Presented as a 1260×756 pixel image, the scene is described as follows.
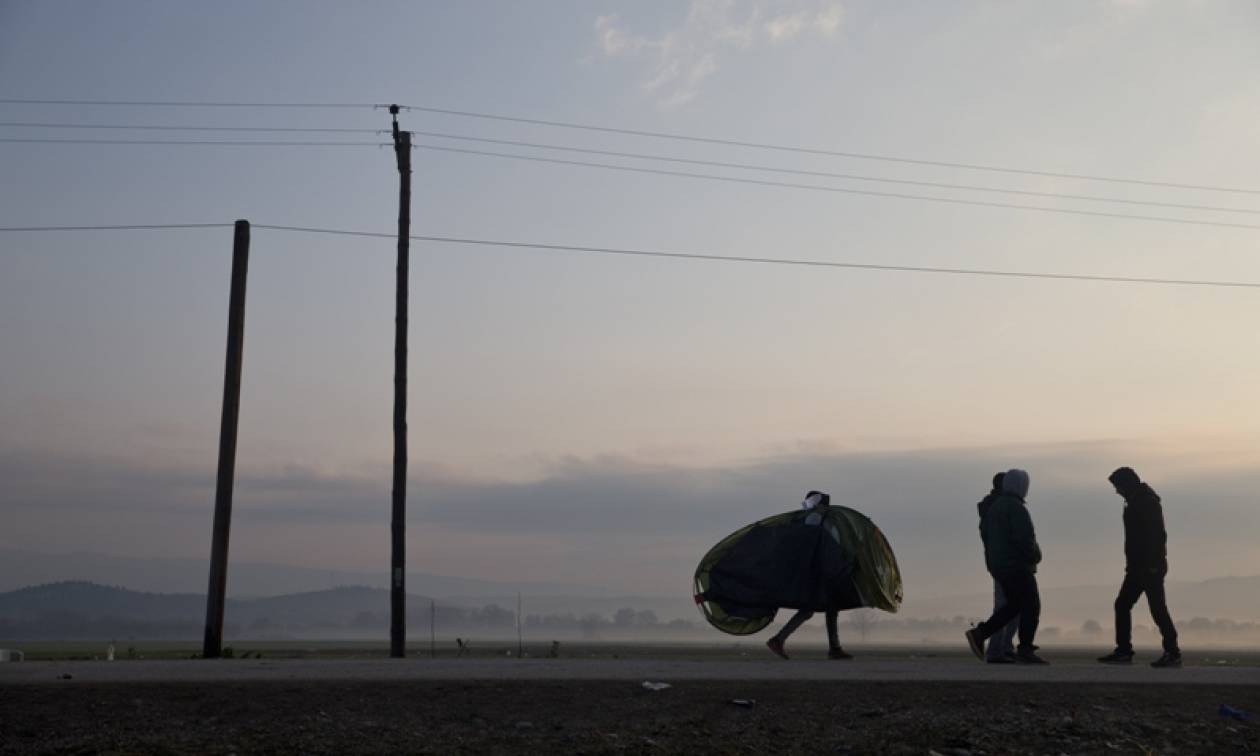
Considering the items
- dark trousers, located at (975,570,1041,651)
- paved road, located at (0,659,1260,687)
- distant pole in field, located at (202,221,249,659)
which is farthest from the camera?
distant pole in field, located at (202,221,249,659)

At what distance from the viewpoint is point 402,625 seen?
→ 23719 mm

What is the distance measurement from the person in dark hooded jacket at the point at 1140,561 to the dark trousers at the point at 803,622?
3500 mm

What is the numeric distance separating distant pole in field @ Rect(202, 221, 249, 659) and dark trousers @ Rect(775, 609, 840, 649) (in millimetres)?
8854

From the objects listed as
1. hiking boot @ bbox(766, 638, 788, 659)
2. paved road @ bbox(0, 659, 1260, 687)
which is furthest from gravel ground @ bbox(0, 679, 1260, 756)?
hiking boot @ bbox(766, 638, 788, 659)

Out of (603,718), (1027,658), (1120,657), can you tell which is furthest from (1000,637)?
(603,718)

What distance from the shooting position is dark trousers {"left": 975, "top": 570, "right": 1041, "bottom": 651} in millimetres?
16641

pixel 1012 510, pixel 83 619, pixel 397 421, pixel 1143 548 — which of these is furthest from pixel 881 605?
pixel 83 619

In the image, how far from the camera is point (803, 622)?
57.1 feet

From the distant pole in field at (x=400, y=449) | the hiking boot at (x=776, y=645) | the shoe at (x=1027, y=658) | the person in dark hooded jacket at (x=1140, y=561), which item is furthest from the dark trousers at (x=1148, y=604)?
the distant pole in field at (x=400, y=449)

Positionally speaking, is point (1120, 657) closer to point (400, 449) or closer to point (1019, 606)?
point (1019, 606)

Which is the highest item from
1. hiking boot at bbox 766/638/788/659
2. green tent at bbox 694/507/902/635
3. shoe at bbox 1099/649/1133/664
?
green tent at bbox 694/507/902/635

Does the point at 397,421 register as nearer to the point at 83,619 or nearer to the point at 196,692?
the point at 196,692

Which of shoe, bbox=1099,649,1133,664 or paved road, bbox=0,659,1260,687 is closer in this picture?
paved road, bbox=0,659,1260,687

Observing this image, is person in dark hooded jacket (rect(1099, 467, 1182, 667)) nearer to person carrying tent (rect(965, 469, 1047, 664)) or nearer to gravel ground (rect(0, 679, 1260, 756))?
person carrying tent (rect(965, 469, 1047, 664))
